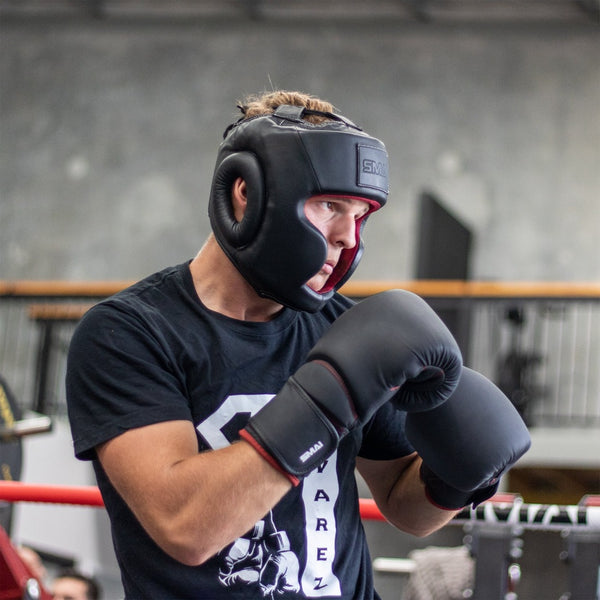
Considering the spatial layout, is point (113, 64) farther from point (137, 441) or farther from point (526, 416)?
point (137, 441)

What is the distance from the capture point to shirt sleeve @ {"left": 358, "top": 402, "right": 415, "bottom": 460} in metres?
1.46

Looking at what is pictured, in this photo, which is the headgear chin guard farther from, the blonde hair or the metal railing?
the metal railing

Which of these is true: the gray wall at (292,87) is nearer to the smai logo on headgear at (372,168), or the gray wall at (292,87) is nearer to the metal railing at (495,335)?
the metal railing at (495,335)

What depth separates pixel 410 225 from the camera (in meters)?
7.68

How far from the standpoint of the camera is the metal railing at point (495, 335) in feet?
16.7

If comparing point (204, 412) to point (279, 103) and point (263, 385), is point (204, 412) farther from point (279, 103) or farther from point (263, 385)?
point (279, 103)

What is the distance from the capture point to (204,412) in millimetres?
1276

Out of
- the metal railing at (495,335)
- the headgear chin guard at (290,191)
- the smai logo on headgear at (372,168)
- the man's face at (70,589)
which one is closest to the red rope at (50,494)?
the headgear chin guard at (290,191)

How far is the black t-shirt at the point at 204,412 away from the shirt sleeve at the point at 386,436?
0.08 meters

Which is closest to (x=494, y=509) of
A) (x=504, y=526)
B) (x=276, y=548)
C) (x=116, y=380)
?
(x=504, y=526)

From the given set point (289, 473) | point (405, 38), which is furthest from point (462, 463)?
point (405, 38)

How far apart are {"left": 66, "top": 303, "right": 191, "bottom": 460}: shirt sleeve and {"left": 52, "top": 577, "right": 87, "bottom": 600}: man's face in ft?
8.39

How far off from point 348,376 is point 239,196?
1.07 ft

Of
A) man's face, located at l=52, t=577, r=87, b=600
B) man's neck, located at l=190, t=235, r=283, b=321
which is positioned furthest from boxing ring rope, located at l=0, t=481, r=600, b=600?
man's face, located at l=52, t=577, r=87, b=600
